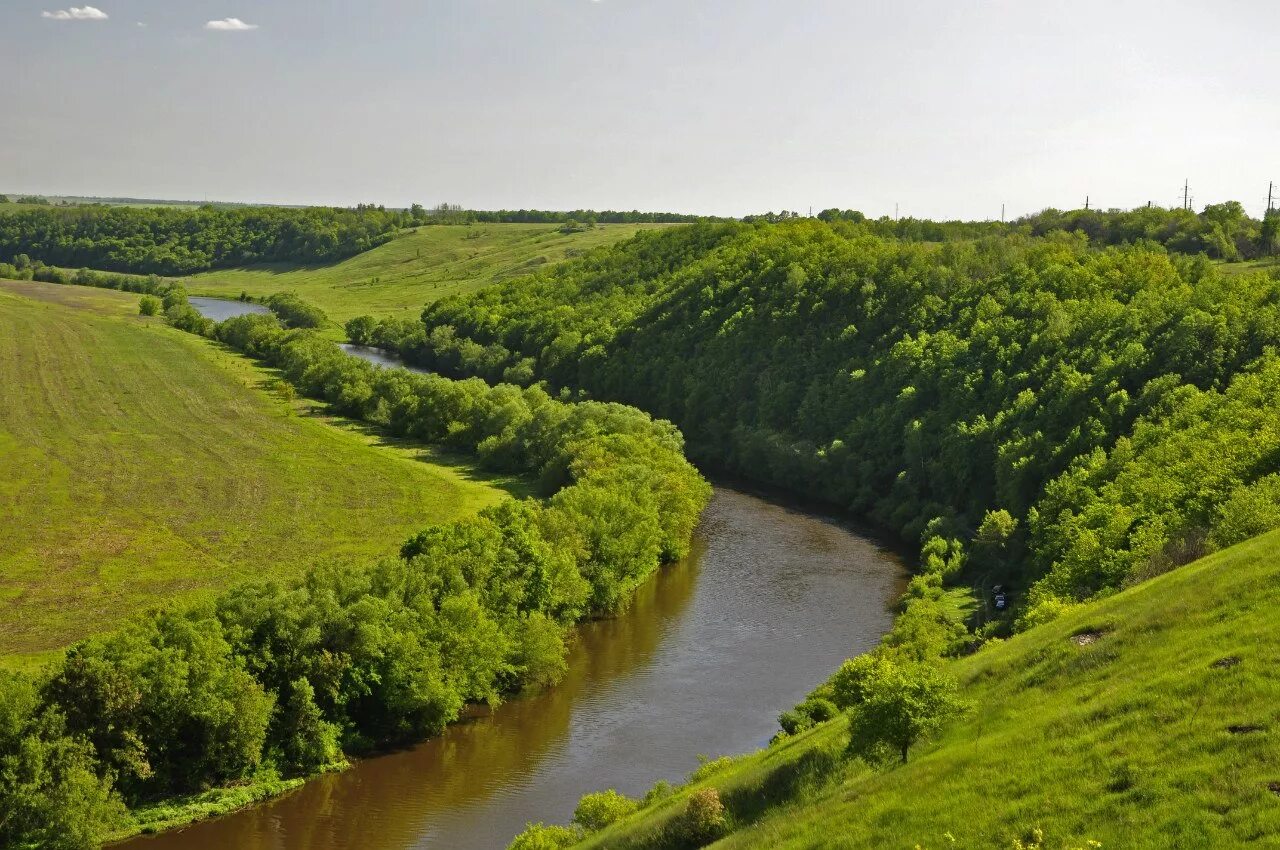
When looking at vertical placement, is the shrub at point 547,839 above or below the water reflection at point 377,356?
below

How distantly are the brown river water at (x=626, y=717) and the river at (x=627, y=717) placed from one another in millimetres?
86

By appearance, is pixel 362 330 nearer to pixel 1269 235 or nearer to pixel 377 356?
pixel 377 356

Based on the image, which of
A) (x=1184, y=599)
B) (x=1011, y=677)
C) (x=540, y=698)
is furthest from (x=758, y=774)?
(x=540, y=698)

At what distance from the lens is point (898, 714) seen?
1257 inches

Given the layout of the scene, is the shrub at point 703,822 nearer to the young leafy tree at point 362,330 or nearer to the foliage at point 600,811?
the foliage at point 600,811

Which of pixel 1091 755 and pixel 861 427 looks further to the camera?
pixel 861 427

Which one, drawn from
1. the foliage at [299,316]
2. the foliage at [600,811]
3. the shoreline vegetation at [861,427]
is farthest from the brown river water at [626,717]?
the foliage at [299,316]

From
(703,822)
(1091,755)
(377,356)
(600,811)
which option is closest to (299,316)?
(377,356)

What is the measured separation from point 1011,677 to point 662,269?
475 feet

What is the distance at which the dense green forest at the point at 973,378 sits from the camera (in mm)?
65438

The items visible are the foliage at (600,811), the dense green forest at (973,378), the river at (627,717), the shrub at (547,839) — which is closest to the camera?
the shrub at (547,839)

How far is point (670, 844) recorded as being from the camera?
3428 centimetres

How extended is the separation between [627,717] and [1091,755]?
31864mm

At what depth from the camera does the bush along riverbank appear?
42844mm
